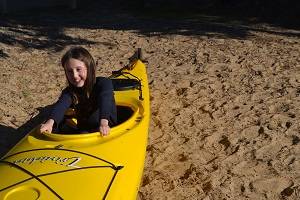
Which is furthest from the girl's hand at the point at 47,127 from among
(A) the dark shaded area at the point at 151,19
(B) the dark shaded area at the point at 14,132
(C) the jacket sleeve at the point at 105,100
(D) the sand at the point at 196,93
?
(A) the dark shaded area at the point at 151,19

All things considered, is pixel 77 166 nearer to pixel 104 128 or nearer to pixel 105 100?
pixel 104 128

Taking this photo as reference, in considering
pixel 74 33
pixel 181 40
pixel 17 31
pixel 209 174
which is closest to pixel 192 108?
pixel 209 174

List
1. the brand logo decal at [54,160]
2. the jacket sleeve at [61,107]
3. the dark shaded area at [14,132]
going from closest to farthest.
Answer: the brand logo decal at [54,160] < the jacket sleeve at [61,107] < the dark shaded area at [14,132]

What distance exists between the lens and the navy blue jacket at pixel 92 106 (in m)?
3.92

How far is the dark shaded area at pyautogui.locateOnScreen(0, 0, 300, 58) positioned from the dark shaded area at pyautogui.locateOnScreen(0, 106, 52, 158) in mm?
3060

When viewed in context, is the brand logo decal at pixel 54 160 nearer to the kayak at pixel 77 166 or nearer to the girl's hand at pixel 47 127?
the kayak at pixel 77 166

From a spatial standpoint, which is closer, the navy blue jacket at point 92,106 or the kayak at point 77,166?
the kayak at point 77,166

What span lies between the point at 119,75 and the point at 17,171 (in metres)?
2.54

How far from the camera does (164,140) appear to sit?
16.4 feet

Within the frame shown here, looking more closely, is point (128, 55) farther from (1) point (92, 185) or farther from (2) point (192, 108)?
(1) point (92, 185)

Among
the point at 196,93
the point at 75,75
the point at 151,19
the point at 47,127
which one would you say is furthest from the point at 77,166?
the point at 151,19

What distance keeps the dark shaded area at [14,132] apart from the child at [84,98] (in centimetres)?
110

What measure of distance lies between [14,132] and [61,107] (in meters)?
1.53

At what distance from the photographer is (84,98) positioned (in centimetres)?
407
